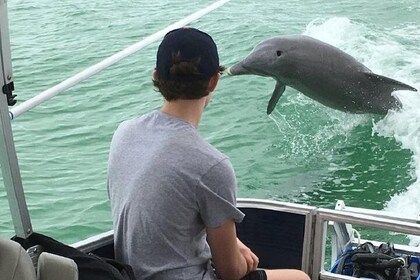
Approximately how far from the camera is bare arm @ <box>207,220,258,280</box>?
1732 mm

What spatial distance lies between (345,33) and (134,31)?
2803mm

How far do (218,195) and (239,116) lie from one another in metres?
5.19

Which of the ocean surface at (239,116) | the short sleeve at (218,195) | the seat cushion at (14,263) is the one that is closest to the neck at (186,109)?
the short sleeve at (218,195)

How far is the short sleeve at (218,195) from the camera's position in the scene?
1.67 metres

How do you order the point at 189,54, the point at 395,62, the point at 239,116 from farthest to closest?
the point at 395,62 < the point at 239,116 < the point at 189,54

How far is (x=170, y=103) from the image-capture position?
177 cm

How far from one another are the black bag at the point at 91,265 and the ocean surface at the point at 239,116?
234cm

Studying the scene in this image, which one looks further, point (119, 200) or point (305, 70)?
point (305, 70)

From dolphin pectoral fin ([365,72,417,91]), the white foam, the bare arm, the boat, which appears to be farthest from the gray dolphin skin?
the bare arm

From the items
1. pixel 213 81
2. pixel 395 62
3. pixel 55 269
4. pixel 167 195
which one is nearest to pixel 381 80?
pixel 395 62

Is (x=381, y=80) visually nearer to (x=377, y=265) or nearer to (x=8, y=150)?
(x=377, y=265)

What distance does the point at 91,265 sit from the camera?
161 cm

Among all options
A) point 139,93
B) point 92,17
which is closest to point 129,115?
point 139,93

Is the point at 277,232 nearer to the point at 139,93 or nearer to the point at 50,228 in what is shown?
the point at 50,228
